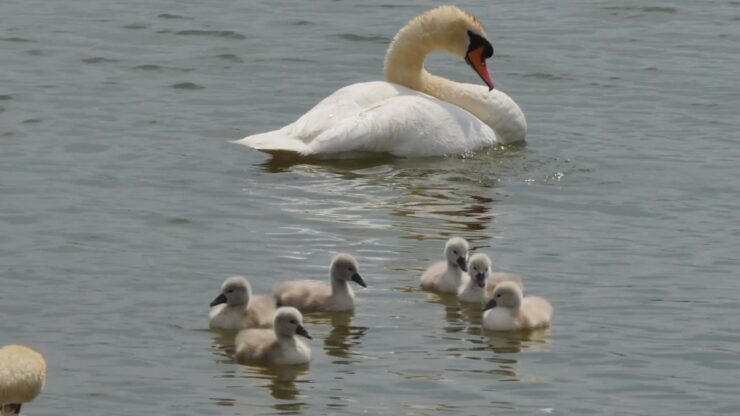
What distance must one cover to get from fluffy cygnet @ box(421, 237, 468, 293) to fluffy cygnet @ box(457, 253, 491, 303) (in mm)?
60

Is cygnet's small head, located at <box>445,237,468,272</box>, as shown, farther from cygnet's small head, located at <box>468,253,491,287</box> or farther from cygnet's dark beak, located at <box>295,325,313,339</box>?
cygnet's dark beak, located at <box>295,325,313,339</box>

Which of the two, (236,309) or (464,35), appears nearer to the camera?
(236,309)

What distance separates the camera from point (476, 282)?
10188 mm

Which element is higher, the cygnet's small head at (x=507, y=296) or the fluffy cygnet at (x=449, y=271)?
the cygnet's small head at (x=507, y=296)

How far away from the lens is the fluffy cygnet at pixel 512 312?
31.2 ft

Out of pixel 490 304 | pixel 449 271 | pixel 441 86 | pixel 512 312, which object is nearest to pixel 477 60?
pixel 441 86

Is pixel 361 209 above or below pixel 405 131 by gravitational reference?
below

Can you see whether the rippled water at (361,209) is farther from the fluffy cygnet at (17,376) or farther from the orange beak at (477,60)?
the fluffy cygnet at (17,376)

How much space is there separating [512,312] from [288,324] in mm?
1367

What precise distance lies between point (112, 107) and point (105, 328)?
6.42 metres

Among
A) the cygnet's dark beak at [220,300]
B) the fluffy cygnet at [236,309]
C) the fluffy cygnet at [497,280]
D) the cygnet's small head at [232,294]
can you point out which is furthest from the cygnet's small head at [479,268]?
the cygnet's dark beak at [220,300]

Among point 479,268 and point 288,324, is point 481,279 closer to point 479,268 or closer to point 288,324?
point 479,268

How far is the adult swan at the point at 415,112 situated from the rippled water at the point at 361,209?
0.18 metres

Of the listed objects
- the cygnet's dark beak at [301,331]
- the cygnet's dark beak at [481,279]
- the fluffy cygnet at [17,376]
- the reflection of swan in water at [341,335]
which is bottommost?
the reflection of swan in water at [341,335]
